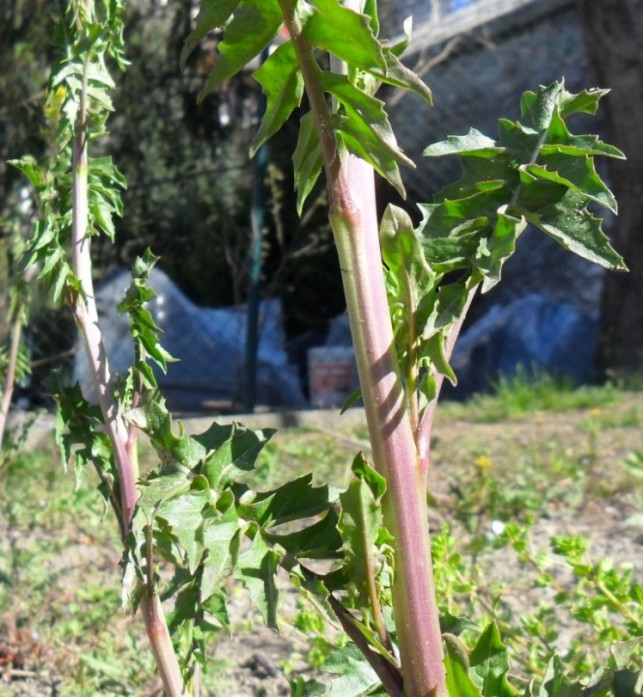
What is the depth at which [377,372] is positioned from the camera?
95 centimetres

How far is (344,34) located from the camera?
0.87m

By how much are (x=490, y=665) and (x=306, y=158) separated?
0.53 m

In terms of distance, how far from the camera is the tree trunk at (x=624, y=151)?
707cm

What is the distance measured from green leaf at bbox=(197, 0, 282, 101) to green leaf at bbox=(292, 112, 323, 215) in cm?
10

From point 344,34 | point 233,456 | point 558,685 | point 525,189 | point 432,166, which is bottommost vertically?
point 558,685

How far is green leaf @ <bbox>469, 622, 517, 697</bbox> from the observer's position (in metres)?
1.05

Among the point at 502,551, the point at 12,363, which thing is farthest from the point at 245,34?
the point at 502,551

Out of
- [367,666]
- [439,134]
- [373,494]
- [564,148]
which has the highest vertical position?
[439,134]

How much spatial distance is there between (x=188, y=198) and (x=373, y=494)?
621cm

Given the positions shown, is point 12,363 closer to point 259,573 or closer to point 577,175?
point 259,573

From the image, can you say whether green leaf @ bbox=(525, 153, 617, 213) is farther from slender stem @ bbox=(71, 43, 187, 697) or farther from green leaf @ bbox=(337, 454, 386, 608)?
slender stem @ bbox=(71, 43, 187, 697)

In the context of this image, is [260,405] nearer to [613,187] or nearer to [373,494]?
[613,187]

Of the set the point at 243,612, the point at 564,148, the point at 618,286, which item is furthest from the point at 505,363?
the point at 564,148

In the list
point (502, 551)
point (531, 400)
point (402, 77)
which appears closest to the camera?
point (402, 77)
